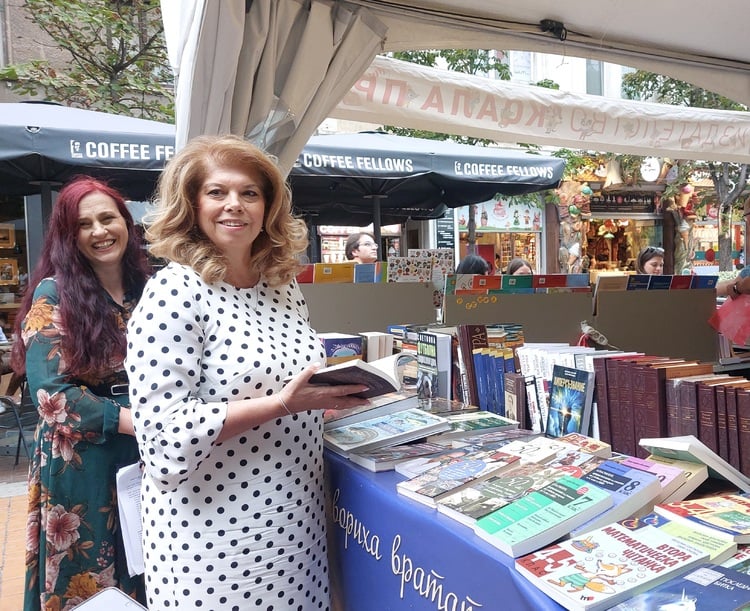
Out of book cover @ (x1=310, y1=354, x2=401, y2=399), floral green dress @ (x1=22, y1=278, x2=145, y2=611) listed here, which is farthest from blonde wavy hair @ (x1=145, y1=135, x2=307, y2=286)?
floral green dress @ (x1=22, y1=278, x2=145, y2=611)

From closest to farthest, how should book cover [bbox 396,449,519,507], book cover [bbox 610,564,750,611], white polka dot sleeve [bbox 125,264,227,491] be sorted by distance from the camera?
book cover [bbox 610,564,750,611], white polka dot sleeve [bbox 125,264,227,491], book cover [bbox 396,449,519,507]

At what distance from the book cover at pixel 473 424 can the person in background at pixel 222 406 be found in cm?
46

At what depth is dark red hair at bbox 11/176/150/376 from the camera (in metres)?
1.87

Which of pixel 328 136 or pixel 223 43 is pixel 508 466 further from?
pixel 328 136

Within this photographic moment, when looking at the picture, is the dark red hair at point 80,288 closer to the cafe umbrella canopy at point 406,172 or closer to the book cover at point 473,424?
the book cover at point 473,424

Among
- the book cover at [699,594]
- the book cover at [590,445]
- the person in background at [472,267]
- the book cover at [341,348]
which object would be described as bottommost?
the book cover at [699,594]

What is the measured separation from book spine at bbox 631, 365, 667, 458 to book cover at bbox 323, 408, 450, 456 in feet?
1.71

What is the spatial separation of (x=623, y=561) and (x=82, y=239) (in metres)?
1.84

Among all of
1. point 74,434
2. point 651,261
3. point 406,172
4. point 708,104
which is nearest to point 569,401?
point 74,434

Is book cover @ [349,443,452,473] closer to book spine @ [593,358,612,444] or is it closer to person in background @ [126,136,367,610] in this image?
person in background @ [126,136,367,610]

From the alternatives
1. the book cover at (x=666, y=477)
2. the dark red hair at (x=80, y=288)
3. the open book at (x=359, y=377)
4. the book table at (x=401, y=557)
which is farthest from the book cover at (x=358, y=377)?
the dark red hair at (x=80, y=288)

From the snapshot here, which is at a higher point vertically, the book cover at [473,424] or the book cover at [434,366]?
the book cover at [434,366]

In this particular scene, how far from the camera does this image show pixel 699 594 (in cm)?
91

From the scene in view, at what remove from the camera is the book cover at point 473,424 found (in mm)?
1813
